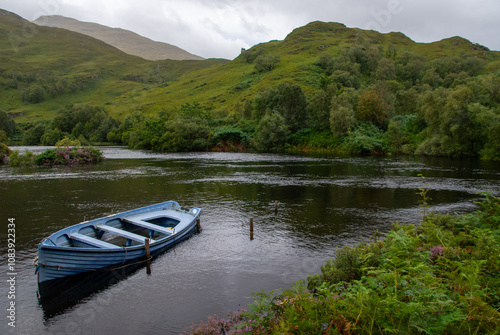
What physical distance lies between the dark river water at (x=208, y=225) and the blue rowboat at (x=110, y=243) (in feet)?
2.48

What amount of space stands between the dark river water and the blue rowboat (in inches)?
29.7

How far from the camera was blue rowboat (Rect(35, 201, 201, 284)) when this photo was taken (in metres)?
13.8

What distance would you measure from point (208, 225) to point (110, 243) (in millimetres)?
7617

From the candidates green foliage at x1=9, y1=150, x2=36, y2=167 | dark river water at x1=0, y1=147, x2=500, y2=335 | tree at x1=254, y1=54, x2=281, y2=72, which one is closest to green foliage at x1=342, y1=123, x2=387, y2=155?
dark river water at x1=0, y1=147, x2=500, y2=335

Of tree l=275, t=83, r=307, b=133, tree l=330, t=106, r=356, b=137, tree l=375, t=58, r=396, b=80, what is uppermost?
tree l=375, t=58, r=396, b=80

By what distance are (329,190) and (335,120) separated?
55366 millimetres

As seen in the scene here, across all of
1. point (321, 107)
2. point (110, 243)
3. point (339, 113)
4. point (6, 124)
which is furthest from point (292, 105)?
point (6, 124)

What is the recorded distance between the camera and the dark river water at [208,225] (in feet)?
41.2

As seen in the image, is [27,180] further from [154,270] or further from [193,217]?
[154,270]

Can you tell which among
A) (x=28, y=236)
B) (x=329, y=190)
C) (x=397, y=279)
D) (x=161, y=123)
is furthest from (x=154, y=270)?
(x=161, y=123)

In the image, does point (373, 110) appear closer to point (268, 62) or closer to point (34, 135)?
point (268, 62)

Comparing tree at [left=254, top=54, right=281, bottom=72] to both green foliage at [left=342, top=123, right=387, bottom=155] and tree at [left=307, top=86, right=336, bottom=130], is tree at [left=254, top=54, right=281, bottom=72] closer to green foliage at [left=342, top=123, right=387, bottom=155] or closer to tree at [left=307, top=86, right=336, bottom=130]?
tree at [left=307, top=86, right=336, bottom=130]

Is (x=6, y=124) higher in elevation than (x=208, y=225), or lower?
higher

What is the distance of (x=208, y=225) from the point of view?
23859 millimetres
